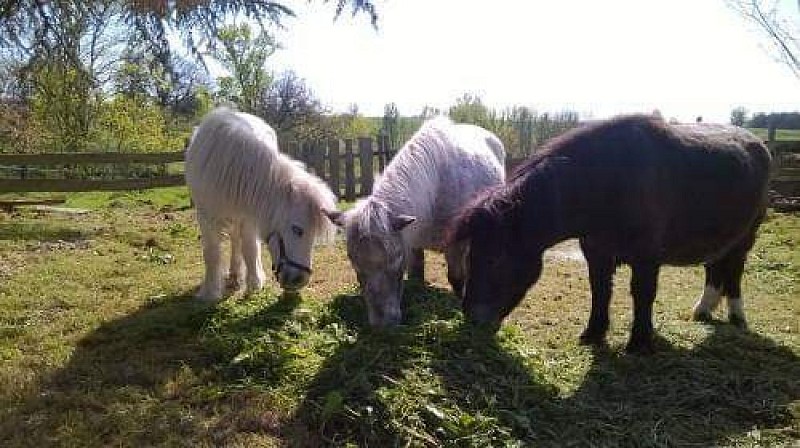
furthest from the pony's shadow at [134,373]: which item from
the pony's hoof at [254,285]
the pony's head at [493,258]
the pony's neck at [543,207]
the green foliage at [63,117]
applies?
the green foliage at [63,117]

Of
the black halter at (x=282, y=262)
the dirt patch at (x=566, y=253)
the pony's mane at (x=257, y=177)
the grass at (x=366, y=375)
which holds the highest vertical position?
the pony's mane at (x=257, y=177)

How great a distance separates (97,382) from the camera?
377cm

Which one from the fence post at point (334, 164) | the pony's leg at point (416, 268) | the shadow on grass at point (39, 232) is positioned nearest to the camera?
the pony's leg at point (416, 268)

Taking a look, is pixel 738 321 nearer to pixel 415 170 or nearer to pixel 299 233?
pixel 415 170

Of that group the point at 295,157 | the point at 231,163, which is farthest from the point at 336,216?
the point at 295,157

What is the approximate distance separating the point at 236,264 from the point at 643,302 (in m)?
3.81

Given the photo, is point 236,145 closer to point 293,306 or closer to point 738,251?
point 293,306

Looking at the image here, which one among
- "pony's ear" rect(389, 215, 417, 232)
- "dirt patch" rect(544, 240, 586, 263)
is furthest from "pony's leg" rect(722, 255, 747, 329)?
"pony's ear" rect(389, 215, 417, 232)

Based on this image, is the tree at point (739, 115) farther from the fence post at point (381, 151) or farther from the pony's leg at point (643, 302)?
the pony's leg at point (643, 302)

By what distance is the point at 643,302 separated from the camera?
438cm

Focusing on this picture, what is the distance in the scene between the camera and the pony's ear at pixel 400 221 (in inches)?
164

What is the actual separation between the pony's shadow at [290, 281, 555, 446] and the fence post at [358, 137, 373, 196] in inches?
438

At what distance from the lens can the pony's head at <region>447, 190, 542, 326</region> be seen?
13.3ft

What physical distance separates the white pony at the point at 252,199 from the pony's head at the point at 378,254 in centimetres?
89
